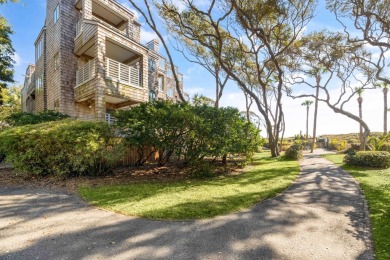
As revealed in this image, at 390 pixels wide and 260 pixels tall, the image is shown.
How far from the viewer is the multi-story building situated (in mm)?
12477

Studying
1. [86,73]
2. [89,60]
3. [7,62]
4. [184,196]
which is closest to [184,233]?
[184,196]

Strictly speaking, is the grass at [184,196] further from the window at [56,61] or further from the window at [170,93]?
the window at [170,93]

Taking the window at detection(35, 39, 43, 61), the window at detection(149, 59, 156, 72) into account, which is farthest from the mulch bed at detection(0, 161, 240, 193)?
the window at detection(149, 59, 156, 72)

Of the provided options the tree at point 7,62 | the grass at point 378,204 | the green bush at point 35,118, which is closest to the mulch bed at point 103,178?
the green bush at point 35,118

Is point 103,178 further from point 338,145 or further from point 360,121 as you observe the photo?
point 338,145

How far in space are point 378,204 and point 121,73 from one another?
13563mm

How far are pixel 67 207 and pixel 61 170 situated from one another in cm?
317

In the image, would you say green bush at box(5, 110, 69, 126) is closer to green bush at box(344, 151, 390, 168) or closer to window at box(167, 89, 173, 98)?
green bush at box(344, 151, 390, 168)

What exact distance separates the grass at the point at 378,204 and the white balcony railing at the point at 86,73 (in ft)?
43.6

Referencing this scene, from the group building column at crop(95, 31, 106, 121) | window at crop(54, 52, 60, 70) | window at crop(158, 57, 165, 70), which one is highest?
window at crop(158, 57, 165, 70)

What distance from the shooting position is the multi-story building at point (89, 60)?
12.5 meters

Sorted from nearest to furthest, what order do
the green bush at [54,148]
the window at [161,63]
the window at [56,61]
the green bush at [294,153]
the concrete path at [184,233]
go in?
1. the concrete path at [184,233]
2. the green bush at [54,148]
3. the window at [56,61]
4. the green bush at [294,153]
5. the window at [161,63]

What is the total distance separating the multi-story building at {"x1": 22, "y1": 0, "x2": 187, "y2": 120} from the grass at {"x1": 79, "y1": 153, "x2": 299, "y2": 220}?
6868mm

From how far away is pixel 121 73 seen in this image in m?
13.6
